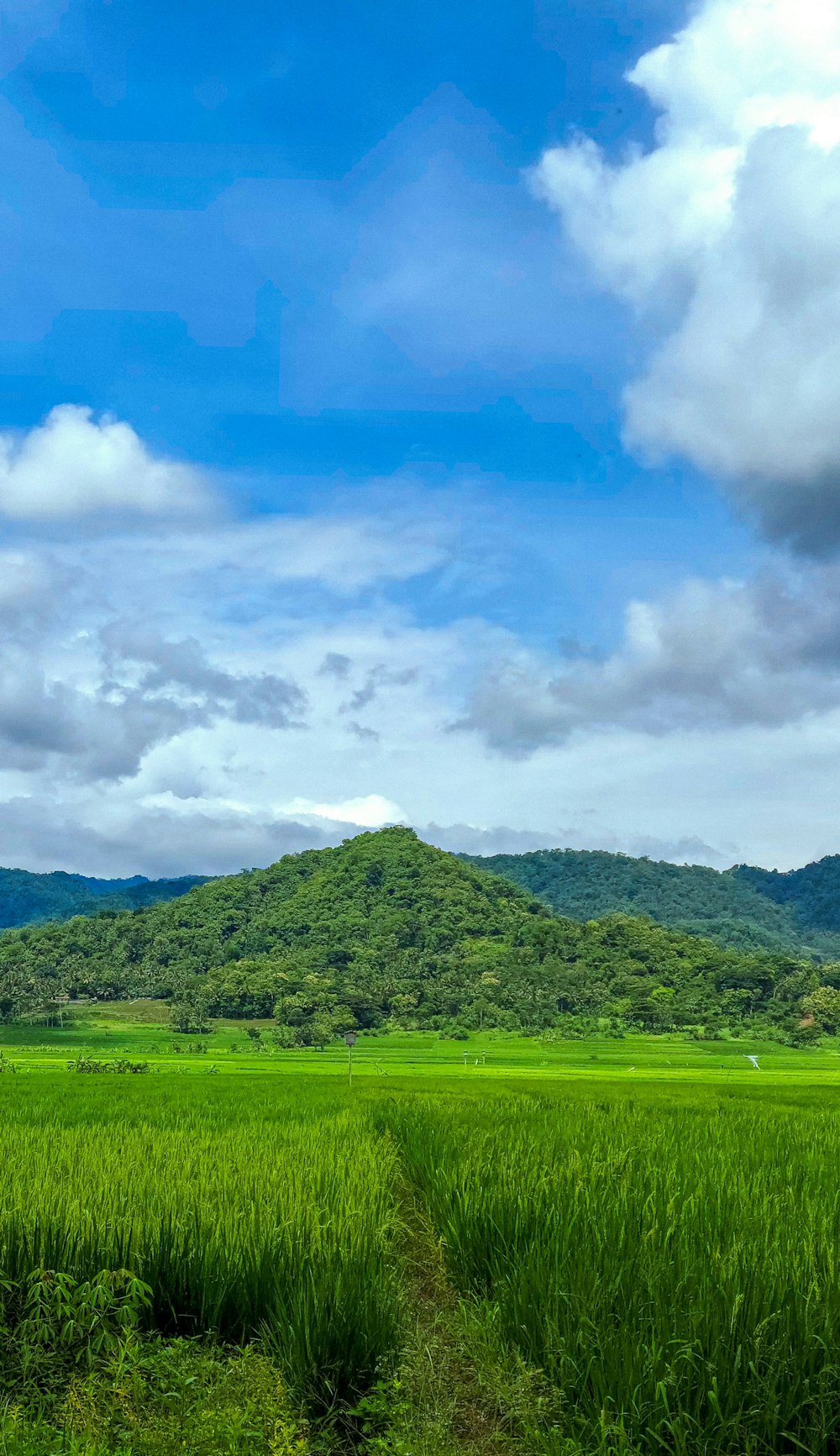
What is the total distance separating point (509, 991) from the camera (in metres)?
103

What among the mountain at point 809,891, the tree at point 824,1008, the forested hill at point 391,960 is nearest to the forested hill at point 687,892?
the mountain at point 809,891

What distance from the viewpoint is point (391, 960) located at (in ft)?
370

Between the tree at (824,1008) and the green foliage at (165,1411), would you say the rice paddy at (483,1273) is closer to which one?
the green foliage at (165,1411)

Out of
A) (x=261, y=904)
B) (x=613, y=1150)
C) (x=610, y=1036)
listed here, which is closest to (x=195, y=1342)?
(x=613, y=1150)

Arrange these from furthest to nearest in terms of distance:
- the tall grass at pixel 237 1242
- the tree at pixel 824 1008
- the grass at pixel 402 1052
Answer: the tree at pixel 824 1008 < the grass at pixel 402 1052 < the tall grass at pixel 237 1242

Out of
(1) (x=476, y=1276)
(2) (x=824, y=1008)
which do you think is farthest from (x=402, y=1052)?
(1) (x=476, y=1276)

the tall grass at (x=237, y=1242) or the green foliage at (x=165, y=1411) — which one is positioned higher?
the tall grass at (x=237, y=1242)

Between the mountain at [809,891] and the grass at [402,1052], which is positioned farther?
the mountain at [809,891]

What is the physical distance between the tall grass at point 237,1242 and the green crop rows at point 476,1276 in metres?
0.02

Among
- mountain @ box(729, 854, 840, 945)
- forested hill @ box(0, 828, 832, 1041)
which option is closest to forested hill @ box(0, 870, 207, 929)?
forested hill @ box(0, 828, 832, 1041)

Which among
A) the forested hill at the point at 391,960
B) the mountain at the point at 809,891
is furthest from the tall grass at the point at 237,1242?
the mountain at the point at 809,891

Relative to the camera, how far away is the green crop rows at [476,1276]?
396 centimetres

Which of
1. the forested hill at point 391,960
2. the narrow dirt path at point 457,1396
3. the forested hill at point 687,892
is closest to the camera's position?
the narrow dirt path at point 457,1396

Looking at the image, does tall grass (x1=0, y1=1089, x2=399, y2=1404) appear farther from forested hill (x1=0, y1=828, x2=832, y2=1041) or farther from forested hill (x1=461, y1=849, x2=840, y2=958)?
forested hill (x1=461, y1=849, x2=840, y2=958)
